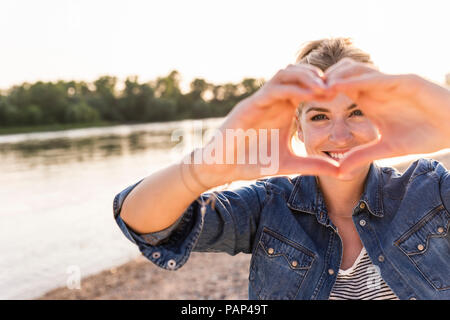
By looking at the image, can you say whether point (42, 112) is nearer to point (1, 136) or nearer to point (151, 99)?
point (1, 136)

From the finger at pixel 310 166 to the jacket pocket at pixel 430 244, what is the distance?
83 cm

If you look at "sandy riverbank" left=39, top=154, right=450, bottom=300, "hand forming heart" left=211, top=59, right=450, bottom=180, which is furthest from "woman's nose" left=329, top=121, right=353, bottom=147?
"sandy riverbank" left=39, top=154, right=450, bottom=300

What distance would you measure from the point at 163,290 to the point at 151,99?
72231 millimetres

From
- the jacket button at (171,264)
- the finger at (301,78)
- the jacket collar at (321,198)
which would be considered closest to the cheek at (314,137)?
the jacket collar at (321,198)

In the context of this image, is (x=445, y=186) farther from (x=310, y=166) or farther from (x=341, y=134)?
(x=310, y=166)

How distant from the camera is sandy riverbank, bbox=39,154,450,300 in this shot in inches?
221

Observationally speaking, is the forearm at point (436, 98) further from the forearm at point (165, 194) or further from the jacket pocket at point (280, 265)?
the jacket pocket at point (280, 265)

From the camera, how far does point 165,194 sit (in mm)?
1532

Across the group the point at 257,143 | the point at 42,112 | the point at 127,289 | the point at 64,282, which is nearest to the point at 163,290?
the point at 127,289

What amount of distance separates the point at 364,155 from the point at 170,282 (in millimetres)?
5284

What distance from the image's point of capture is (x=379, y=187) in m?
1.98

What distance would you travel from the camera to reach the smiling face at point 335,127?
169 cm
